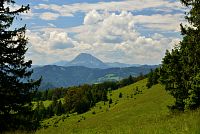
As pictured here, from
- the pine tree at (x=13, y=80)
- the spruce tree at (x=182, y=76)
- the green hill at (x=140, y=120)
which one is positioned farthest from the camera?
the spruce tree at (x=182, y=76)

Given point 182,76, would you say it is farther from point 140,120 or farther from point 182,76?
point 140,120

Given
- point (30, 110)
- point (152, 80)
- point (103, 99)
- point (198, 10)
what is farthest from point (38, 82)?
point (103, 99)

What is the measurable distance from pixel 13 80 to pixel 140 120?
30.4 feet

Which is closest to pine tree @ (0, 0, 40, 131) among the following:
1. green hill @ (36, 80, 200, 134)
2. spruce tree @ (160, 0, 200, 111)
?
green hill @ (36, 80, 200, 134)

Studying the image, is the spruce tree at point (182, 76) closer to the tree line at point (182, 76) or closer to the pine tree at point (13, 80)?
the tree line at point (182, 76)

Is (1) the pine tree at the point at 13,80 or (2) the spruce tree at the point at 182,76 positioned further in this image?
(2) the spruce tree at the point at 182,76

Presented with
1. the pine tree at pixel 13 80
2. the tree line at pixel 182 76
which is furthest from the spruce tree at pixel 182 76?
the pine tree at pixel 13 80

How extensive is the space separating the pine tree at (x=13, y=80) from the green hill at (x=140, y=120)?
3.34 meters

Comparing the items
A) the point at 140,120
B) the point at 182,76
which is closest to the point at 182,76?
the point at 182,76

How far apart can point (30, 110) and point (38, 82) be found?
2.23 m

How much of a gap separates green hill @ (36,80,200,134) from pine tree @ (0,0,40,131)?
11.0ft

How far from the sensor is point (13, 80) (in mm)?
25516

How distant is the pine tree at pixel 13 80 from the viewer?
24953 mm

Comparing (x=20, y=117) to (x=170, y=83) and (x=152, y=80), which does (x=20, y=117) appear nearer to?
(x=170, y=83)
